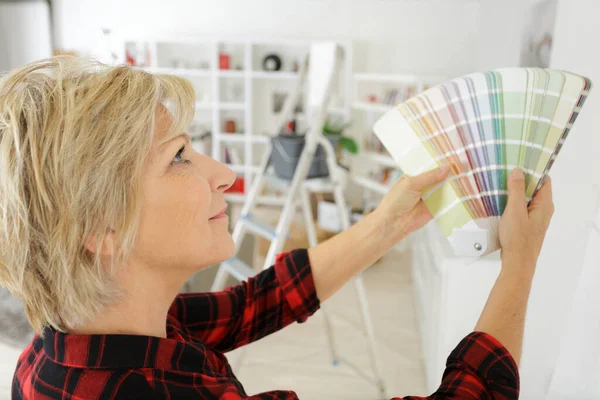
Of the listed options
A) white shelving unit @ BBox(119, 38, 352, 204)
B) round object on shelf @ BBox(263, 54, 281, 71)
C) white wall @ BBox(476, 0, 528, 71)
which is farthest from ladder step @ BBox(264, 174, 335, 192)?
round object on shelf @ BBox(263, 54, 281, 71)

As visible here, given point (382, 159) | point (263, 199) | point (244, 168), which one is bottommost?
point (263, 199)

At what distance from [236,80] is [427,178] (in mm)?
4648

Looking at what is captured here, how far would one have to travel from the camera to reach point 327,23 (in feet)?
16.6

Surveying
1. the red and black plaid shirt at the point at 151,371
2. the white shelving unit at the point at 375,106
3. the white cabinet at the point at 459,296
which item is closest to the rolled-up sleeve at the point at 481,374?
the red and black plaid shirt at the point at 151,371

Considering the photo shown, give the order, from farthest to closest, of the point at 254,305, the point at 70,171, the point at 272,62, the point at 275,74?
the point at 272,62
the point at 275,74
the point at 254,305
the point at 70,171

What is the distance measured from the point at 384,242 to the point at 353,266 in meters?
0.09

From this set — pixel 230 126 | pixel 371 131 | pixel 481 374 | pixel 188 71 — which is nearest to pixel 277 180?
pixel 481 374

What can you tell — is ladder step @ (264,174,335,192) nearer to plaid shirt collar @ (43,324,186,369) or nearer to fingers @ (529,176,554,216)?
fingers @ (529,176,554,216)

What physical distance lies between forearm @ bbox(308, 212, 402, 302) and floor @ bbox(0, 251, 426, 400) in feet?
4.78

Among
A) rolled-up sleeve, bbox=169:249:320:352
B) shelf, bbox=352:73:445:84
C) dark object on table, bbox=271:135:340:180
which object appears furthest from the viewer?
shelf, bbox=352:73:445:84

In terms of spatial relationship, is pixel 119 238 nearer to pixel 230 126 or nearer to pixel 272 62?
pixel 272 62

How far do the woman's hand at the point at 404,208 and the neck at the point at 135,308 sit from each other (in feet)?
1.56

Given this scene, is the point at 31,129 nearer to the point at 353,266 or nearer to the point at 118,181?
the point at 118,181

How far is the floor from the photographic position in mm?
2551
